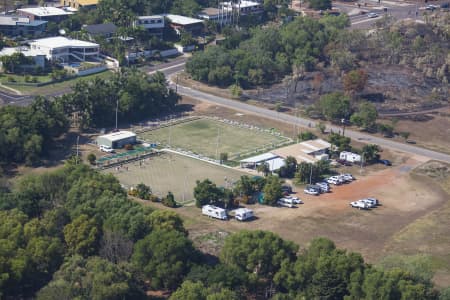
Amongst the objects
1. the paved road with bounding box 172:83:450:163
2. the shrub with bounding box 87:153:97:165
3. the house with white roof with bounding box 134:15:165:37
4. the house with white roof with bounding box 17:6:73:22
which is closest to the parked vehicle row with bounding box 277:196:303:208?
the shrub with bounding box 87:153:97:165

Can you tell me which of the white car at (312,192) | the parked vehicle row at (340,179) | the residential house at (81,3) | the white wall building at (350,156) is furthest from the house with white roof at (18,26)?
the white car at (312,192)

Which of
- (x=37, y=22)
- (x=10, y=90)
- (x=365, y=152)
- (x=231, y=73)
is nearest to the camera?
(x=365, y=152)

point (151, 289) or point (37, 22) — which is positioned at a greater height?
point (37, 22)

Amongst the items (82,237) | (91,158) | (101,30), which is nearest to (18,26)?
(101,30)

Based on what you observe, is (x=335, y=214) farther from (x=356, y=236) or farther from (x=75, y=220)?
(x=75, y=220)

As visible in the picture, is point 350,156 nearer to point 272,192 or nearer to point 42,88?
point 272,192

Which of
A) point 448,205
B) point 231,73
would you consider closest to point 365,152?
point 448,205
